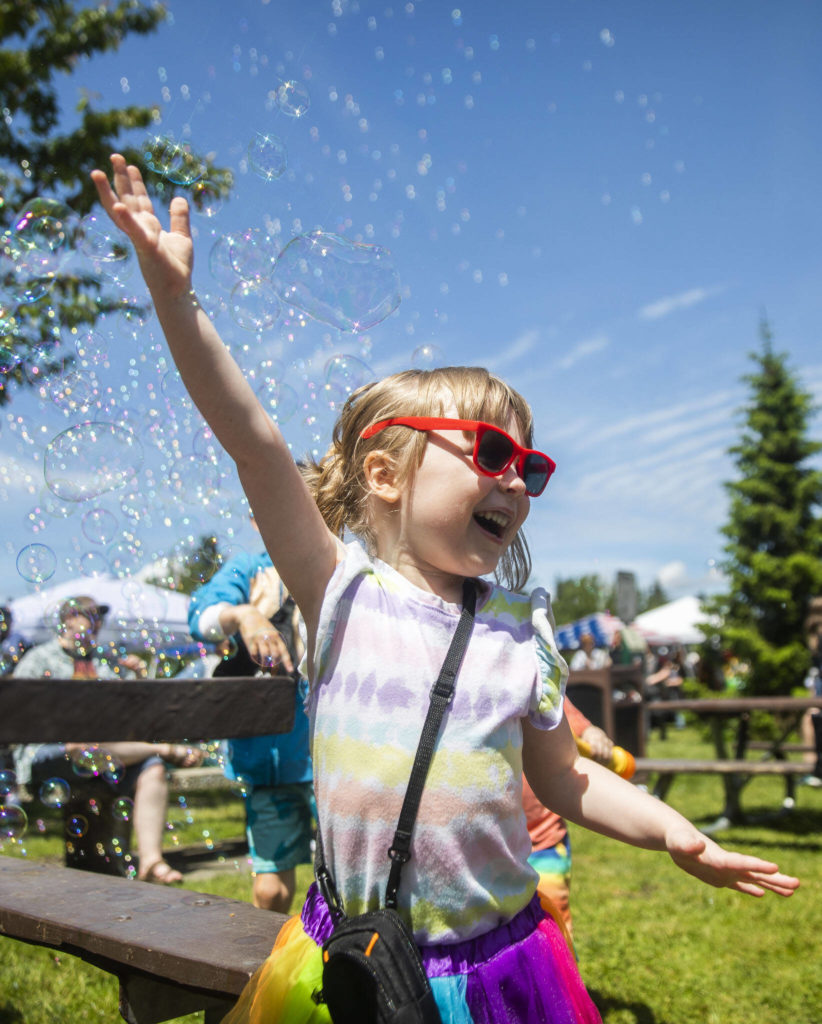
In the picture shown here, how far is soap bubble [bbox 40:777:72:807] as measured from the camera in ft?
11.6

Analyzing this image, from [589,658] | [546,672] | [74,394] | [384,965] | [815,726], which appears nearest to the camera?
[384,965]

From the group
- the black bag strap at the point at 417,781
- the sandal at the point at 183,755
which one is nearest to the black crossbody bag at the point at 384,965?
the black bag strap at the point at 417,781

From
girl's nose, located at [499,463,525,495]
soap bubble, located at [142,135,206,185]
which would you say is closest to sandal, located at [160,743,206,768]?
soap bubble, located at [142,135,206,185]

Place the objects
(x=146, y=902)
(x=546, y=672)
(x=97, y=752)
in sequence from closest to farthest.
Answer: (x=546, y=672)
(x=146, y=902)
(x=97, y=752)

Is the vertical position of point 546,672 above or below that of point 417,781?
above

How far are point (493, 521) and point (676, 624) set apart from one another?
84.9 feet

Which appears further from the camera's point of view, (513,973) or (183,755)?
(183,755)

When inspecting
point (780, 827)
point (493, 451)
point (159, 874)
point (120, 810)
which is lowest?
point (780, 827)

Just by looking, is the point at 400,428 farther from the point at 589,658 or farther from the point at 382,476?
the point at 589,658

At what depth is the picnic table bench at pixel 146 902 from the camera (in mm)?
1762

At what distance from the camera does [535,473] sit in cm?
157

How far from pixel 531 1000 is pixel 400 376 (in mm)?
1074

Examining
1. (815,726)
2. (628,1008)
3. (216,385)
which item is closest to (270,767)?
(628,1008)

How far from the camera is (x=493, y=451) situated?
4.82ft
